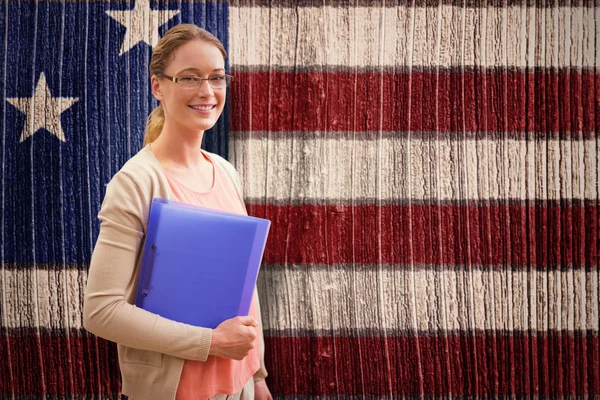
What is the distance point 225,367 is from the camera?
3.57ft

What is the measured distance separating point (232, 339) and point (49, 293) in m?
0.70

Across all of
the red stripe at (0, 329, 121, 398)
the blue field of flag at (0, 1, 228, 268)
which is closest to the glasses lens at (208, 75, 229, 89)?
the blue field of flag at (0, 1, 228, 268)

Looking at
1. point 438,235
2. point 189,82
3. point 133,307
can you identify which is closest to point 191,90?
point 189,82

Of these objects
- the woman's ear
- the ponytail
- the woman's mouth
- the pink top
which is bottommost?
the pink top

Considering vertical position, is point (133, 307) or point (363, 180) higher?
point (363, 180)

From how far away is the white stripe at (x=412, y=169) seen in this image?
1474 millimetres

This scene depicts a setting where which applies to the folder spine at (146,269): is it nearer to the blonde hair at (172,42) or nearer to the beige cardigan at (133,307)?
the beige cardigan at (133,307)

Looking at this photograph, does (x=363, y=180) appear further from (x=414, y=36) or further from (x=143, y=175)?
(x=143, y=175)

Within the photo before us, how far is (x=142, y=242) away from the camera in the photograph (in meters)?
1.04

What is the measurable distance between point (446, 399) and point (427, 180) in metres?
0.61

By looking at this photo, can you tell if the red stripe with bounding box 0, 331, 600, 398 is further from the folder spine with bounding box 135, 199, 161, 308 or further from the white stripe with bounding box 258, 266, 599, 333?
the folder spine with bounding box 135, 199, 161, 308

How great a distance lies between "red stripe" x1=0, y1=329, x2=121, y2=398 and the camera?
1464mm

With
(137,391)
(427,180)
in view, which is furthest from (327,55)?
(137,391)

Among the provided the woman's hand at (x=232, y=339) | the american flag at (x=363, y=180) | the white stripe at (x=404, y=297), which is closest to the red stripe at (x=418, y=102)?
the american flag at (x=363, y=180)
